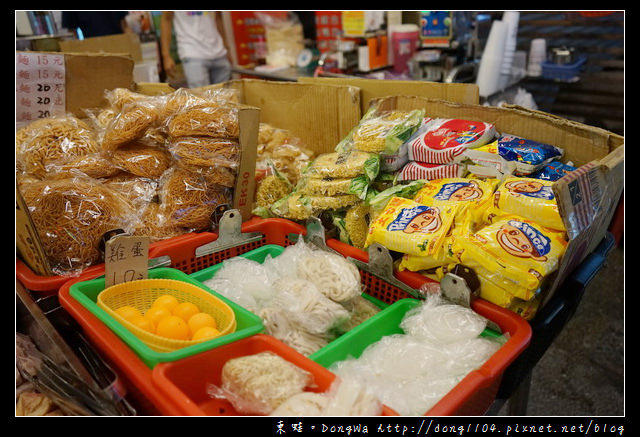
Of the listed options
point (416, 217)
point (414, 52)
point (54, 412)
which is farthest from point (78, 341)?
point (414, 52)

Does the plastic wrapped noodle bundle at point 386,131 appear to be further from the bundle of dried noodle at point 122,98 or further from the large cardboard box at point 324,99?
the bundle of dried noodle at point 122,98

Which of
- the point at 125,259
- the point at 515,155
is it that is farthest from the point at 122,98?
the point at 515,155

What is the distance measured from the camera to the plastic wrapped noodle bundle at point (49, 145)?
5.32 feet

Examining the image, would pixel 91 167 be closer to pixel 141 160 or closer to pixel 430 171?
pixel 141 160

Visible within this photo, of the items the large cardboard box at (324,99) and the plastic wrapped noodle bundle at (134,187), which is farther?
the large cardboard box at (324,99)

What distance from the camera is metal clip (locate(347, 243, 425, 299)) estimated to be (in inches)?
51.9

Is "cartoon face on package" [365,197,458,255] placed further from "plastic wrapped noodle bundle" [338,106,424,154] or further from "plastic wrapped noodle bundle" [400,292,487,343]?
"plastic wrapped noodle bundle" [338,106,424,154]

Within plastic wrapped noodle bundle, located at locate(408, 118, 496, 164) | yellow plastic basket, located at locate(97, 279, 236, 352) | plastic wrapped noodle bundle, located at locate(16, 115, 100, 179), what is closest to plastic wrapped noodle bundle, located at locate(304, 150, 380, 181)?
plastic wrapped noodle bundle, located at locate(408, 118, 496, 164)

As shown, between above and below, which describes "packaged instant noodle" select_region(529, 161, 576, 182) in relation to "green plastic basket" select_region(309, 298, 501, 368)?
above

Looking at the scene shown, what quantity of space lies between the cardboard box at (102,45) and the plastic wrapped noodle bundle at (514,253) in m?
2.60

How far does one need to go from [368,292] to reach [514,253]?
0.49 m

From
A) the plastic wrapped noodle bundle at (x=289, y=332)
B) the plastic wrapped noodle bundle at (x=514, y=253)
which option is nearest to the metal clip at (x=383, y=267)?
the plastic wrapped noodle bundle at (x=514, y=253)

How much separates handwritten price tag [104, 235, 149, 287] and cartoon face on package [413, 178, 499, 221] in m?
0.81
